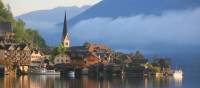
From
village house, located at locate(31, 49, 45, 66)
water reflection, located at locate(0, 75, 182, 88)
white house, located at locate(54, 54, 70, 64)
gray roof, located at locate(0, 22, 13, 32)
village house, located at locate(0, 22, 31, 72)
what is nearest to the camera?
water reflection, located at locate(0, 75, 182, 88)

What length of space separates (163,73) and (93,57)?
26.1 metres

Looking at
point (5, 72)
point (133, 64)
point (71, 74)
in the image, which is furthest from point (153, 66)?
point (5, 72)

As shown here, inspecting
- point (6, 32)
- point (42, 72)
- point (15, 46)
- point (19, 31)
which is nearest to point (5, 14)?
point (19, 31)

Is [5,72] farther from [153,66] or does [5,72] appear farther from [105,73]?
[153,66]

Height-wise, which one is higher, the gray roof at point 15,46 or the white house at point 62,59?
the gray roof at point 15,46

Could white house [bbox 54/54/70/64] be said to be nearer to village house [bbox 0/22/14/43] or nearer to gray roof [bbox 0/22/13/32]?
village house [bbox 0/22/14/43]

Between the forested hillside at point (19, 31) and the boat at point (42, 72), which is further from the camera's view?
the forested hillside at point (19, 31)

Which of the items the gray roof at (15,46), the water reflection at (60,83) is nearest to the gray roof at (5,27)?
the gray roof at (15,46)

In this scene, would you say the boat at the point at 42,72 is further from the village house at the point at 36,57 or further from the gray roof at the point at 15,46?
the village house at the point at 36,57

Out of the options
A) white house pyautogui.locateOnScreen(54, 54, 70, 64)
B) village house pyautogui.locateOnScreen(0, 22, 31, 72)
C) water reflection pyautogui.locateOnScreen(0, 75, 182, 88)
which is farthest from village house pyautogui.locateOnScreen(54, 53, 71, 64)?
water reflection pyautogui.locateOnScreen(0, 75, 182, 88)

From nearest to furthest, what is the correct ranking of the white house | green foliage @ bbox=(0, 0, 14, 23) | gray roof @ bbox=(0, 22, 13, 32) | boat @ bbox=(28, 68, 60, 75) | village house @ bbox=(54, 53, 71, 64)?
boat @ bbox=(28, 68, 60, 75)
gray roof @ bbox=(0, 22, 13, 32)
the white house
village house @ bbox=(54, 53, 71, 64)
green foliage @ bbox=(0, 0, 14, 23)

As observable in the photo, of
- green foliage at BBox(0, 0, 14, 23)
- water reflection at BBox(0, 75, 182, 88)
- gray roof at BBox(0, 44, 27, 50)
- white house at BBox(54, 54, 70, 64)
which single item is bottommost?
water reflection at BBox(0, 75, 182, 88)

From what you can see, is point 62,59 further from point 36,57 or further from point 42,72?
point 42,72

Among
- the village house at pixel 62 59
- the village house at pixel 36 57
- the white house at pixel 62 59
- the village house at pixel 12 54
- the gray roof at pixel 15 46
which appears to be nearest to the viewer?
the village house at pixel 12 54
